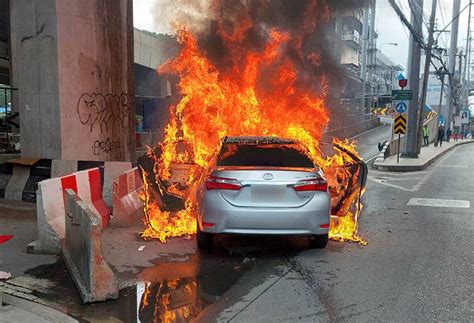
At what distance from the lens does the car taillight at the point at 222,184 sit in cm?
562

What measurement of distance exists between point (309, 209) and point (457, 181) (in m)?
10.5

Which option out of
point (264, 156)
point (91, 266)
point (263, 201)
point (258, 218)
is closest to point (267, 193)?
point (263, 201)

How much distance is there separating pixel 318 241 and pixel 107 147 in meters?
5.73

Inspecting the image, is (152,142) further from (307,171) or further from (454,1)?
(454,1)

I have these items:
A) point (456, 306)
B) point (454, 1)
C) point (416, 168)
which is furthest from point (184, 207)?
point (454, 1)

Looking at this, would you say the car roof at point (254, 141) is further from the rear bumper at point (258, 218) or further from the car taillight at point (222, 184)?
the rear bumper at point (258, 218)

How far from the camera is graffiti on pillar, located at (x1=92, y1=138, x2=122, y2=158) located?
9.99 meters

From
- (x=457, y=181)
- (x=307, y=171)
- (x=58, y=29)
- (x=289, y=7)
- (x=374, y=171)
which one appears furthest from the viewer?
(x=374, y=171)

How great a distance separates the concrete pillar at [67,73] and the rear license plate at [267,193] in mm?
5035

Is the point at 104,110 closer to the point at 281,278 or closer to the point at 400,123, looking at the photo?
the point at 281,278

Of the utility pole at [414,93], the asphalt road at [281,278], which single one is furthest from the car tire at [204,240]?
the utility pole at [414,93]

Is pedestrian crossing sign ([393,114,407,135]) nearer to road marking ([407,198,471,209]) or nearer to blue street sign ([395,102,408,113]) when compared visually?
blue street sign ([395,102,408,113])

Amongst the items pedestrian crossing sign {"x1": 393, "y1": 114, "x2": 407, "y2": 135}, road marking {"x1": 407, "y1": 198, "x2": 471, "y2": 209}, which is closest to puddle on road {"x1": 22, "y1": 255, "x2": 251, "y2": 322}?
road marking {"x1": 407, "y1": 198, "x2": 471, "y2": 209}

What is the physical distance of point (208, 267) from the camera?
550cm
